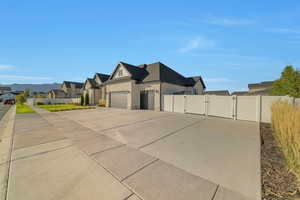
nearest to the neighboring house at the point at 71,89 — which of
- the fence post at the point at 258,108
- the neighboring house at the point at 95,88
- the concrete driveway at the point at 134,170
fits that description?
the neighboring house at the point at 95,88

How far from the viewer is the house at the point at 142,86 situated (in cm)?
1641

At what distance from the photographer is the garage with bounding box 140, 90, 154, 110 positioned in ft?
55.6

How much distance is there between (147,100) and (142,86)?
6.87 ft

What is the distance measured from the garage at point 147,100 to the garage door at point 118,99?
2.39 m

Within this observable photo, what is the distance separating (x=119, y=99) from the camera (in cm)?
1942

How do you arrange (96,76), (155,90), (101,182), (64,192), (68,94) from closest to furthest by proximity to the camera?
1. (64,192)
2. (101,182)
3. (155,90)
4. (96,76)
5. (68,94)

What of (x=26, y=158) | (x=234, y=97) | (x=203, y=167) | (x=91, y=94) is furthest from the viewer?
(x=91, y=94)

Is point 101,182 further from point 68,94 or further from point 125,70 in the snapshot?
point 68,94

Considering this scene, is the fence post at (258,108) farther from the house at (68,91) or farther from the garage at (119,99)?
the house at (68,91)

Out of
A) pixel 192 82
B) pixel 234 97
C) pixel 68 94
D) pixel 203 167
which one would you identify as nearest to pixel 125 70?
pixel 192 82

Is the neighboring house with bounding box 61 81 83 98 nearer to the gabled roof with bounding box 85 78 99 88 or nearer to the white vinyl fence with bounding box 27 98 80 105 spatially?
the white vinyl fence with bounding box 27 98 80 105

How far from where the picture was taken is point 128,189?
2344mm

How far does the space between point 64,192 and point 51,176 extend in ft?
2.63

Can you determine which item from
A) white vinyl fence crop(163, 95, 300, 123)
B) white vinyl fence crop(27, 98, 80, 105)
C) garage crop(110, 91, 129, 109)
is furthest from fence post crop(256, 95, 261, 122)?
white vinyl fence crop(27, 98, 80, 105)
